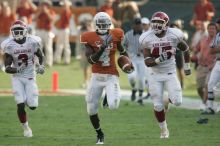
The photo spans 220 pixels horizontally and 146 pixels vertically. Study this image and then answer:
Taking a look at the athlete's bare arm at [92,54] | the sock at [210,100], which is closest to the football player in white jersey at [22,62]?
the athlete's bare arm at [92,54]

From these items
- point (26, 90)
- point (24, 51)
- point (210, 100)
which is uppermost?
point (24, 51)

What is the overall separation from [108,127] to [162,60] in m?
2.31

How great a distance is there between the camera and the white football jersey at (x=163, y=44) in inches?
547

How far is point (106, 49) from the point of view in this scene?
1330 cm

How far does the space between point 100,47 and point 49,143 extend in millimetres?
1598

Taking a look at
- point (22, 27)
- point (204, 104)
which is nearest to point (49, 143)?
point (22, 27)

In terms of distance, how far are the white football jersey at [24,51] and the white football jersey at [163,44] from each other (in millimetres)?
1771

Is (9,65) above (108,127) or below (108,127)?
above

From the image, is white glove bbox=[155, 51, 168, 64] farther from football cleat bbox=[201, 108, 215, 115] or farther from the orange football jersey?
football cleat bbox=[201, 108, 215, 115]

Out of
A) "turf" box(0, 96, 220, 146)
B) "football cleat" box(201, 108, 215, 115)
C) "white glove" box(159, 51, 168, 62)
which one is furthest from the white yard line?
"white glove" box(159, 51, 168, 62)

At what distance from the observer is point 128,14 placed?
28391 millimetres

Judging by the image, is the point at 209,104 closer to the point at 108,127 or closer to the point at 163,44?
the point at 108,127

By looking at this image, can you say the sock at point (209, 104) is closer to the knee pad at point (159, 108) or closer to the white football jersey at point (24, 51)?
the knee pad at point (159, 108)

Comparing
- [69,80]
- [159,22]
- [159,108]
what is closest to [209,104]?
[159,108]
